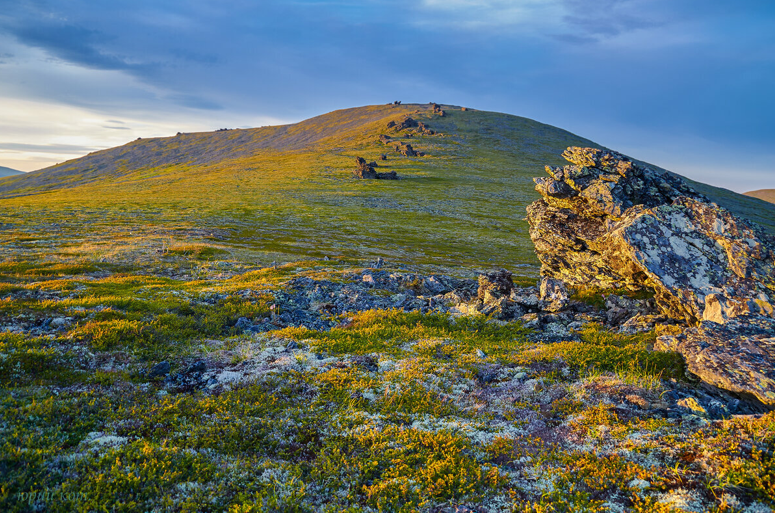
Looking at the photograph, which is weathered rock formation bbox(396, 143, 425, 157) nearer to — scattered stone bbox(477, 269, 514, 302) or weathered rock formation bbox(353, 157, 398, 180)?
weathered rock formation bbox(353, 157, 398, 180)

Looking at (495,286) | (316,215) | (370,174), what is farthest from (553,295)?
(370,174)

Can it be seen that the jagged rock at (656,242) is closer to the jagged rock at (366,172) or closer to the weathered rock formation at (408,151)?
the jagged rock at (366,172)

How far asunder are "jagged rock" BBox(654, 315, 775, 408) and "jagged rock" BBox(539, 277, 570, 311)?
5.79 m

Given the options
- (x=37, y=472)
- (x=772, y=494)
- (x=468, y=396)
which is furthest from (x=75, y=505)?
(x=772, y=494)

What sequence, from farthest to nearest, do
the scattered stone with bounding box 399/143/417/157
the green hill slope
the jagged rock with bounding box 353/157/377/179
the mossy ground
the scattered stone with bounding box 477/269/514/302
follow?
the scattered stone with bounding box 399/143/417/157, the jagged rock with bounding box 353/157/377/179, the green hill slope, the scattered stone with bounding box 477/269/514/302, the mossy ground

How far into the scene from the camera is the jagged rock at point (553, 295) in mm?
19188

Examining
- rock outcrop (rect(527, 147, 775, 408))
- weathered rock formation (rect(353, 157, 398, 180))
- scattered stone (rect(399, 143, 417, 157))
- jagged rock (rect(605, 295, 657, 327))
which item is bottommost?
jagged rock (rect(605, 295, 657, 327))

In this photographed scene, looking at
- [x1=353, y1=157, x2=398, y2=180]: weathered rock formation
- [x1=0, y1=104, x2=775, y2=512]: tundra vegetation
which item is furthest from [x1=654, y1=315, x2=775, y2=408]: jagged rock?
[x1=353, y1=157, x2=398, y2=180]: weathered rock formation

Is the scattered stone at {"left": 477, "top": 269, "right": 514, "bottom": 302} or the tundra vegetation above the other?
the scattered stone at {"left": 477, "top": 269, "right": 514, "bottom": 302}

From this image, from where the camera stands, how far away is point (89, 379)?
11.1 metres

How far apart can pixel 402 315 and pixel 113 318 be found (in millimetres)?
12636

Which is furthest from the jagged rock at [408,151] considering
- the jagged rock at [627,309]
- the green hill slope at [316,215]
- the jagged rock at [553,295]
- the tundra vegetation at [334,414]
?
the jagged rock at [627,309]

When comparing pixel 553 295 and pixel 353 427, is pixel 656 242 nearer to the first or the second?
pixel 553 295

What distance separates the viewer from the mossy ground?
23.6 ft
